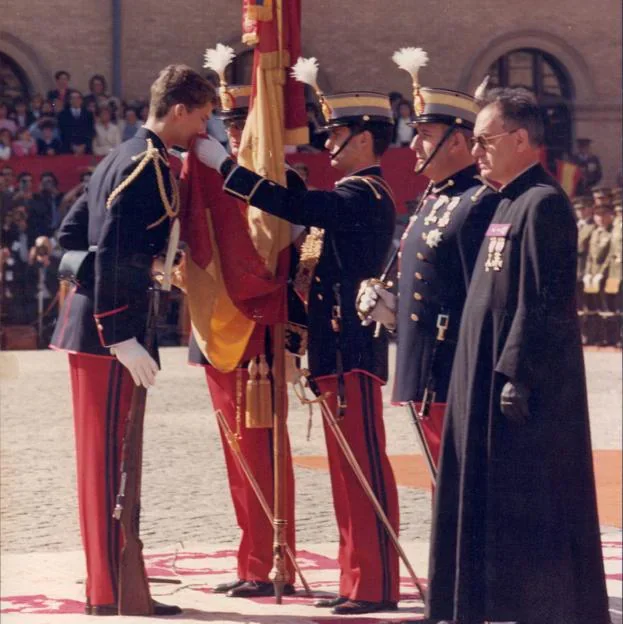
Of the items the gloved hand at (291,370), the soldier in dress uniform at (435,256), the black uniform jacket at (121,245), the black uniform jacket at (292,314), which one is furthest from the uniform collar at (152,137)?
the gloved hand at (291,370)

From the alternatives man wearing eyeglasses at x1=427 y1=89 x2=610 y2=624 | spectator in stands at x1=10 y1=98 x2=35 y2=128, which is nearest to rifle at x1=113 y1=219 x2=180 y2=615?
man wearing eyeglasses at x1=427 y1=89 x2=610 y2=624

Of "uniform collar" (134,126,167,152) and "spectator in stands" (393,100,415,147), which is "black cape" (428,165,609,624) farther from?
"spectator in stands" (393,100,415,147)

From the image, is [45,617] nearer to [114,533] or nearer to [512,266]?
[114,533]

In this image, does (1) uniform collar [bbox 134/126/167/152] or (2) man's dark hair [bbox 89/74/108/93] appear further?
(2) man's dark hair [bbox 89/74/108/93]

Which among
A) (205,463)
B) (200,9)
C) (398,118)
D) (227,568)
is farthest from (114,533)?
(398,118)

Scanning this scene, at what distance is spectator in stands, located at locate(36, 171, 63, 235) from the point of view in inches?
707

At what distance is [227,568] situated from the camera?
7609mm

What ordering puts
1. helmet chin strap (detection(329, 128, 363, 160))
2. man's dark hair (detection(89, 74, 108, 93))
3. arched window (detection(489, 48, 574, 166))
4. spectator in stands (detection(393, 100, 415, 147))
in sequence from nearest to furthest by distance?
helmet chin strap (detection(329, 128, 363, 160)) → spectator in stands (detection(393, 100, 415, 147)) → man's dark hair (detection(89, 74, 108, 93)) → arched window (detection(489, 48, 574, 166))

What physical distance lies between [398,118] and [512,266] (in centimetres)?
856

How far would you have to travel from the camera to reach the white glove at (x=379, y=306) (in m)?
6.66

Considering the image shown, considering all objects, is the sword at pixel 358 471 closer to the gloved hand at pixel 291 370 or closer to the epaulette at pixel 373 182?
the gloved hand at pixel 291 370

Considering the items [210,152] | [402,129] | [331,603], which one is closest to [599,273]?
[402,129]

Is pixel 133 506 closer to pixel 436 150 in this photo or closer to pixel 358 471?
pixel 358 471

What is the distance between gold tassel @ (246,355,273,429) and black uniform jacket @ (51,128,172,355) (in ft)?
2.11
